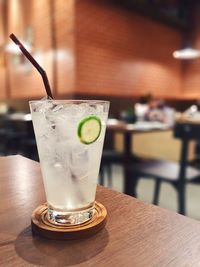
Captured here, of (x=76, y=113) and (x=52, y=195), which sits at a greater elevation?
(x=76, y=113)

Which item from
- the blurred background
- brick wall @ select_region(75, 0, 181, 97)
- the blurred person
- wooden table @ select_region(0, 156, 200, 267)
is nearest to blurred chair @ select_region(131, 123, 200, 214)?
the blurred person

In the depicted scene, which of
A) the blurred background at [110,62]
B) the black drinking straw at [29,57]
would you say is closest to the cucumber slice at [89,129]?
the black drinking straw at [29,57]

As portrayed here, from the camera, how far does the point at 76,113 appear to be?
0.49 meters

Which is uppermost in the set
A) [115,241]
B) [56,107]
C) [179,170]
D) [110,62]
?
[110,62]

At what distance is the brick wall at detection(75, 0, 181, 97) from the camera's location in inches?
192

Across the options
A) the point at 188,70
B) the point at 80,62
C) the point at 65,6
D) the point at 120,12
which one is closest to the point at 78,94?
the point at 80,62

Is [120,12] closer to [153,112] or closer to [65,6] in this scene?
[65,6]

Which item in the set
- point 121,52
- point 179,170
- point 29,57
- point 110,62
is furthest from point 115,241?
point 121,52

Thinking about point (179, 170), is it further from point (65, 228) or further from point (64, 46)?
point (64, 46)

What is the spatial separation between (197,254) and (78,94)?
4596mm

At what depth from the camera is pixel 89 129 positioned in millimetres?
494

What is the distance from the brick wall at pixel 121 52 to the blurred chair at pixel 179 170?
9.30ft

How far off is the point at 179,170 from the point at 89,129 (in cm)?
179

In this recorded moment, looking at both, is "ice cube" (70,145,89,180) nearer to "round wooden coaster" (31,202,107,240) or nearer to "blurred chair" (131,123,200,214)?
"round wooden coaster" (31,202,107,240)
